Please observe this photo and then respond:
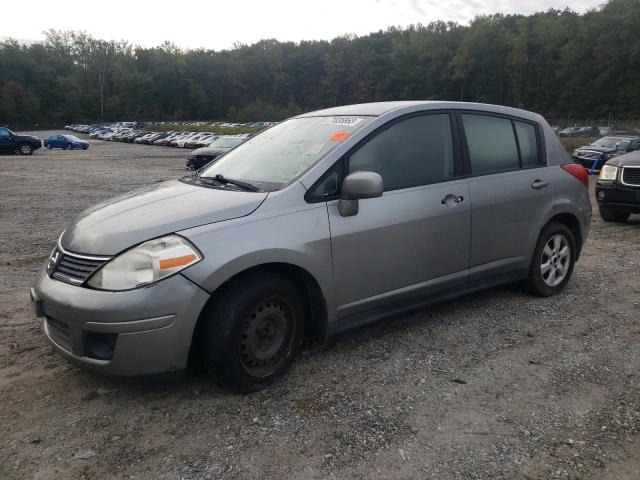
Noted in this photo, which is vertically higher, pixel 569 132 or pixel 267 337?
pixel 267 337

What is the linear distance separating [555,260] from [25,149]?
3115cm

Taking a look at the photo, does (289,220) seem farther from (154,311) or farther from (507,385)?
(507,385)

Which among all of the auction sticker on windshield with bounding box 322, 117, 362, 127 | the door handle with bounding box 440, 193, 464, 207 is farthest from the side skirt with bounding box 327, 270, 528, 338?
the auction sticker on windshield with bounding box 322, 117, 362, 127

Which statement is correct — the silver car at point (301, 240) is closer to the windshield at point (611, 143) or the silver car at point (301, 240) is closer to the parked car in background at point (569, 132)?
the windshield at point (611, 143)

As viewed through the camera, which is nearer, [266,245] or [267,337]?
[266,245]

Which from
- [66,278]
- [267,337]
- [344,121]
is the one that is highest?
[344,121]

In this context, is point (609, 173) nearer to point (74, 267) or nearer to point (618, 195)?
point (618, 195)

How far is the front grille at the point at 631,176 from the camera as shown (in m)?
8.30

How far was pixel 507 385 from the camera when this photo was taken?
11.0ft

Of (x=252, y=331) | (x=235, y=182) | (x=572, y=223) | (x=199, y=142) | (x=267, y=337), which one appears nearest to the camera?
(x=252, y=331)

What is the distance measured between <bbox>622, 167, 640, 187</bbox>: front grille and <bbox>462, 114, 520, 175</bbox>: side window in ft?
16.0

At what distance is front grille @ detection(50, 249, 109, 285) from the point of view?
9.69 ft

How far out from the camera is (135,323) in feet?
9.21

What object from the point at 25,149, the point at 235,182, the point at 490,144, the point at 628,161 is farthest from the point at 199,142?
the point at 235,182
